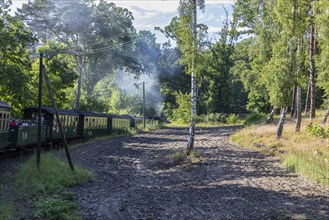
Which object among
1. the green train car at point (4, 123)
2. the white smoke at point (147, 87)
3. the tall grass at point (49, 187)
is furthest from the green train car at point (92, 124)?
the white smoke at point (147, 87)

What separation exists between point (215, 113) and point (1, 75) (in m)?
42.7

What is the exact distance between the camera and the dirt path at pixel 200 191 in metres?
9.01

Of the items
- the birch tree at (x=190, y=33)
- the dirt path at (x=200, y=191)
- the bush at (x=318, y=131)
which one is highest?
the birch tree at (x=190, y=33)

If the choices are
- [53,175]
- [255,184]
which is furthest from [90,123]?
[255,184]

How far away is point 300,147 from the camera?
19031mm

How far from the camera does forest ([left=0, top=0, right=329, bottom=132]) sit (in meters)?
21.6

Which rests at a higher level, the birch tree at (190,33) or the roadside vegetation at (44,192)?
the birch tree at (190,33)

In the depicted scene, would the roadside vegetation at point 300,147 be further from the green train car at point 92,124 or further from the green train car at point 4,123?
the green train car at point 4,123

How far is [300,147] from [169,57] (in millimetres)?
53265

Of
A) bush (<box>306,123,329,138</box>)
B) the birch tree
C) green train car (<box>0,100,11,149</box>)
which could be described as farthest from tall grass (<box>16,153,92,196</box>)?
bush (<box>306,123,329,138</box>)

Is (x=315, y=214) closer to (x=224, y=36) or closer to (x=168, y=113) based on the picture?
(x=224, y=36)

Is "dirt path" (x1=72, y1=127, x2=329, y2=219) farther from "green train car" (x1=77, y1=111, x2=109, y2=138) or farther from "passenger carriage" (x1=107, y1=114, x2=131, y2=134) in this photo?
"passenger carriage" (x1=107, y1=114, x2=131, y2=134)

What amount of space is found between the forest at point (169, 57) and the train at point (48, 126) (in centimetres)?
250

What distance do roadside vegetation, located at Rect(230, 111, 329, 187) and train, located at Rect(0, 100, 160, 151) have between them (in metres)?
12.2
